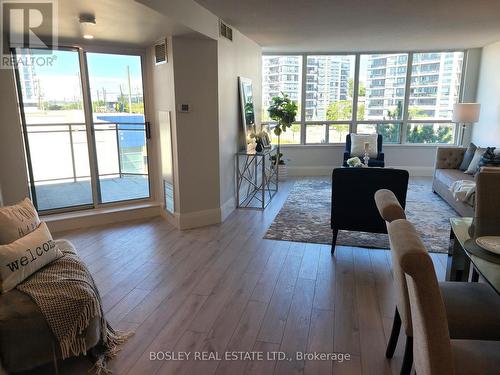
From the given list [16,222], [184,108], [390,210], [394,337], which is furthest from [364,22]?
[16,222]

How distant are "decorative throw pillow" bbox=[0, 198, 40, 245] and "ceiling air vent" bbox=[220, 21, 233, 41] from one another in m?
2.99

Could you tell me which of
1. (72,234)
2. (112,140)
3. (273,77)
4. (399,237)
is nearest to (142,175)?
(112,140)

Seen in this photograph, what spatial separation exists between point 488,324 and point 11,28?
4.34 m

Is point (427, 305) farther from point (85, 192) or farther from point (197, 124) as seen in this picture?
point (85, 192)

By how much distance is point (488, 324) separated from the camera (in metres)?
1.62

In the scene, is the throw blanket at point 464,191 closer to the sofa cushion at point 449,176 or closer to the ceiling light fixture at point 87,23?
the sofa cushion at point 449,176

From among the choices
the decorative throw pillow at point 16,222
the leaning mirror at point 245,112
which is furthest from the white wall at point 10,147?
the leaning mirror at point 245,112

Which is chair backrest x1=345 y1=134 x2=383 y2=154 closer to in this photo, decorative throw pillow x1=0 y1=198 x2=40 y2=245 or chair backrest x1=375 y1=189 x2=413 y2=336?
chair backrest x1=375 y1=189 x2=413 y2=336

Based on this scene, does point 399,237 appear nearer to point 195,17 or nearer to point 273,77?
point 195,17

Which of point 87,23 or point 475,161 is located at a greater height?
point 87,23

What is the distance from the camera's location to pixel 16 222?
2.15 metres

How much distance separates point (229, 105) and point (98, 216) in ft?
7.13

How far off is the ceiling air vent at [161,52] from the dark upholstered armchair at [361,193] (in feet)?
7.63

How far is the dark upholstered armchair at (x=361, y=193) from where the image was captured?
129 inches
